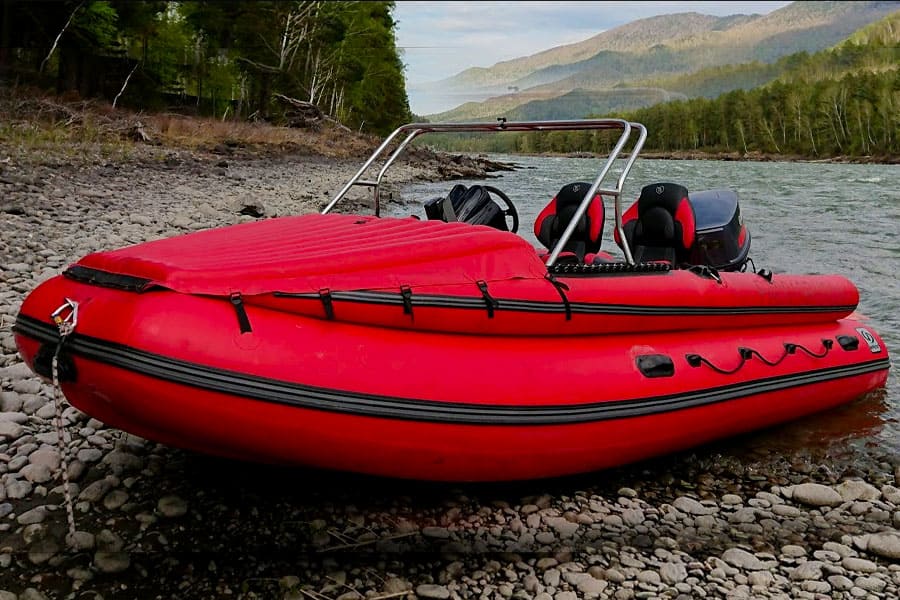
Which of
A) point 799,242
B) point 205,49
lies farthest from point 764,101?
point 799,242

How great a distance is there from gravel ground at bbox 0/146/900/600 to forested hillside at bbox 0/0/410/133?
51.5 feet

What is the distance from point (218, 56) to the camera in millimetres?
27094

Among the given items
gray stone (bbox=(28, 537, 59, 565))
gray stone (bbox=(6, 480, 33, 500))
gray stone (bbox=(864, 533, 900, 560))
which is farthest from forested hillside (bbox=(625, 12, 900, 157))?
gray stone (bbox=(28, 537, 59, 565))

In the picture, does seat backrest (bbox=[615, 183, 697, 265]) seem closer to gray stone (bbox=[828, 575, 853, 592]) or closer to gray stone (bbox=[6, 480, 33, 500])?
gray stone (bbox=[828, 575, 853, 592])

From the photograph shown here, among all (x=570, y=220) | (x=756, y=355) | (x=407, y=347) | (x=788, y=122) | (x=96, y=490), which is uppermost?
(x=788, y=122)

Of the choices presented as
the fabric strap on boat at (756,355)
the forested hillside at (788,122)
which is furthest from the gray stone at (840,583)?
the forested hillside at (788,122)

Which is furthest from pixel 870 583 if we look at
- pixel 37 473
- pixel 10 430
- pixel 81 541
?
pixel 10 430

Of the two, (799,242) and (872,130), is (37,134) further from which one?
(872,130)

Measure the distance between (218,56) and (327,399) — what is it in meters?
27.8

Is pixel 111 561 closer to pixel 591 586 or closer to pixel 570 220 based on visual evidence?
pixel 591 586

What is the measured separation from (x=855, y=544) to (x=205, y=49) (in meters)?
28.1

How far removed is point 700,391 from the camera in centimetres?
361

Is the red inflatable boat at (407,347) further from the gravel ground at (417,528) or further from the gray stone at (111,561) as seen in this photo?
the gray stone at (111,561)

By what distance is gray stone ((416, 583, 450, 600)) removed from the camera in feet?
8.21
